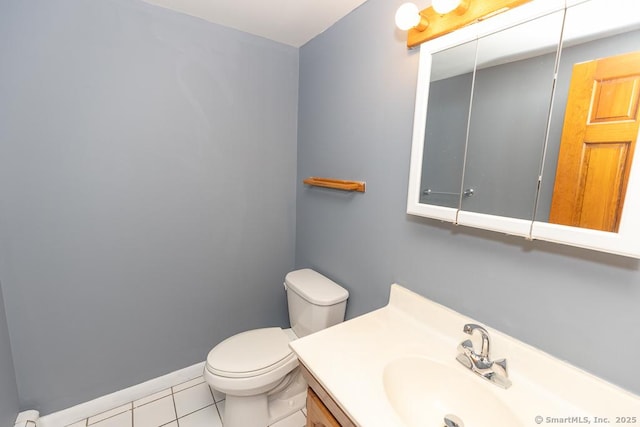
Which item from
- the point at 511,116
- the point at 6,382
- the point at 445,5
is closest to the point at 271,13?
the point at 445,5

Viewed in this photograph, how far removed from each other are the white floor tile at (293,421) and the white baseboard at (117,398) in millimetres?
652

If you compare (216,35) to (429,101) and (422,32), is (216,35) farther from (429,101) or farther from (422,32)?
(429,101)

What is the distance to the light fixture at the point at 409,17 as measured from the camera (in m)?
0.95

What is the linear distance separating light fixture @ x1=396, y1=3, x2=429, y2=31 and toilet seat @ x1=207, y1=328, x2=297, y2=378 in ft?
4.97

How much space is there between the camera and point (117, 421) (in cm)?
146

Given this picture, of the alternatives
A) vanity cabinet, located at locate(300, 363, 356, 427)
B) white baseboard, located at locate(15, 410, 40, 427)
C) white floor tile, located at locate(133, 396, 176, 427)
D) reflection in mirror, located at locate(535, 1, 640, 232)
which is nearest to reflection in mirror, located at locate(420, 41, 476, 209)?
reflection in mirror, located at locate(535, 1, 640, 232)

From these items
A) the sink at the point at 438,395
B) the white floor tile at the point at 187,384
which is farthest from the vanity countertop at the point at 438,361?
the white floor tile at the point at 187,384

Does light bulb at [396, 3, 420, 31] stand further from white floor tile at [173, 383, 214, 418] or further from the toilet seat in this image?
white floor tile at [173, 383, 214, 418]

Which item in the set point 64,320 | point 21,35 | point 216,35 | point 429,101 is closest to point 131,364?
point 64,320

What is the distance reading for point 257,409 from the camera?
1377mm

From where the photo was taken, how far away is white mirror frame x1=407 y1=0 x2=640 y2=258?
0.61 metres

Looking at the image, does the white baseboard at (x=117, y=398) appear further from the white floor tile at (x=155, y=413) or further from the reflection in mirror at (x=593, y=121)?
the reflection in mirror at (x=593, y=121)

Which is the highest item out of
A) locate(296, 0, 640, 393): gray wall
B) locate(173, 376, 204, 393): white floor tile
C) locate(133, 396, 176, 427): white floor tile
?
locate(296, 0, 640, 393): gray wall

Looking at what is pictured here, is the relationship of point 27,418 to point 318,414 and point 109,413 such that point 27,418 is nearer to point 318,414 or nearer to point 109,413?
point 109,413
